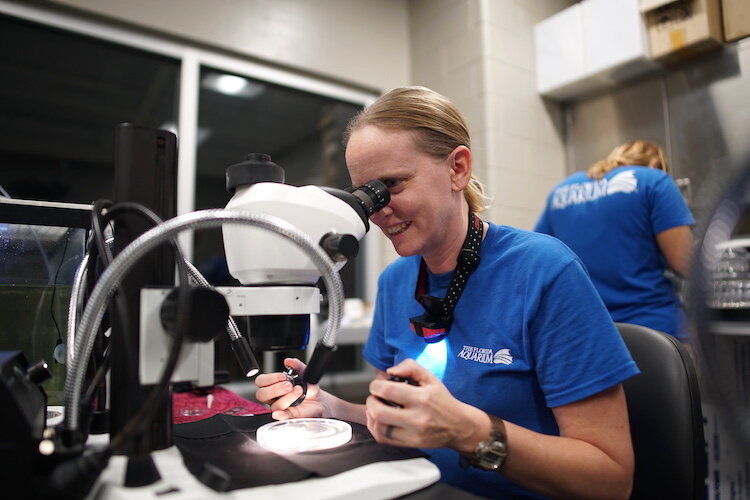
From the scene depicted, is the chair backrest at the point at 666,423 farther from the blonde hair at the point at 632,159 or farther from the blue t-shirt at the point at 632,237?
the blonde hair at the point at 632,159

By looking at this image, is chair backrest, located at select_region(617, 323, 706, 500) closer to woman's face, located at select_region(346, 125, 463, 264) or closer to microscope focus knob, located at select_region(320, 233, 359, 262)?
woman's face, located at select_region(346, 125, 463, 264)

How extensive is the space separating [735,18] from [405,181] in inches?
83.6

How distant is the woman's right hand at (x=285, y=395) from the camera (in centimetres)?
81

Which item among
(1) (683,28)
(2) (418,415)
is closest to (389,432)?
(2) (418,415)

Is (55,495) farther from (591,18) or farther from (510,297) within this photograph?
(591,18)

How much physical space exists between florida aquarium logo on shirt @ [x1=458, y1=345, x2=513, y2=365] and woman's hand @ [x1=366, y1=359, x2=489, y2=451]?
0.20 m

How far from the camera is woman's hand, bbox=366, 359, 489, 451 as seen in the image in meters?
0.59

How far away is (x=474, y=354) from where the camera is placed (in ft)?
2.79

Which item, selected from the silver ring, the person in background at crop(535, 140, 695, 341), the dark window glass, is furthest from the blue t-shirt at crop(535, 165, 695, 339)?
the dark window glass

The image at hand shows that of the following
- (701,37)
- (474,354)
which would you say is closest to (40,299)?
(474,354)

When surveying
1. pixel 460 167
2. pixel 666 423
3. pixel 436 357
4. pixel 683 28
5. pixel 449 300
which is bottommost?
pixel 666 423

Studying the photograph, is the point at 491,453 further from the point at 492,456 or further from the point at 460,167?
the point at 460,167

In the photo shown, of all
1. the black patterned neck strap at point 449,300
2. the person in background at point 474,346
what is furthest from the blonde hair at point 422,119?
the black patterned neck strap at point 449,300

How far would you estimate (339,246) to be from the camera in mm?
553
